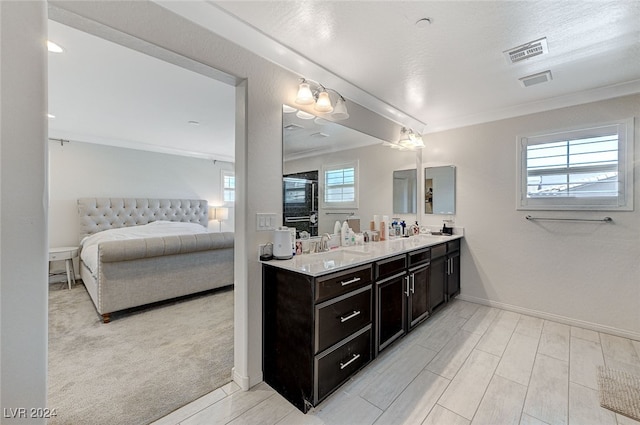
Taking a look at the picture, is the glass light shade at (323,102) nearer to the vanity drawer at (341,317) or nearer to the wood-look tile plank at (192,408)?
the vanity drawer at (341,317)

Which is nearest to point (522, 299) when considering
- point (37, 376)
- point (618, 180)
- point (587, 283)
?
point (587, 283)

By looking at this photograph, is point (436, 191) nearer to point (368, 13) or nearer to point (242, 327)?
point (368, 13)

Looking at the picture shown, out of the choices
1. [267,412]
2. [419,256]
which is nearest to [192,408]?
[267,412]

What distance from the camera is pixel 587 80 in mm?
2426

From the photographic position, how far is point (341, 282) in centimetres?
175

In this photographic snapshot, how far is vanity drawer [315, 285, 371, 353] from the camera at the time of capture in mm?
1620

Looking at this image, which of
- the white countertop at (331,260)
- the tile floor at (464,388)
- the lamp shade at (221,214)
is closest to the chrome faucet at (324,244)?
the white countertop at (331,260)

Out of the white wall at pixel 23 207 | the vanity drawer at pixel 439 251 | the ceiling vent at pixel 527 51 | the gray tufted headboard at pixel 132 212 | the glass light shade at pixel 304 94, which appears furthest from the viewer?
the gray tufted headboard at pixel 132 212

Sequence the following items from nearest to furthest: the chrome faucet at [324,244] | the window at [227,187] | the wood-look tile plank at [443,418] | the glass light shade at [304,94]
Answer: the wood-look tile plank at [443,418] < the glass light shade at [304,94] < the chrome faucet at [324,244] < the window at [227,187]

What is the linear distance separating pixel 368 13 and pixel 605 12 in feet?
4.68

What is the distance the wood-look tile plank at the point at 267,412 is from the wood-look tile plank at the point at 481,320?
199 cm

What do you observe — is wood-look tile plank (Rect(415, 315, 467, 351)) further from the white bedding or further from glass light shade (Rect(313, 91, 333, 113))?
the white bedding

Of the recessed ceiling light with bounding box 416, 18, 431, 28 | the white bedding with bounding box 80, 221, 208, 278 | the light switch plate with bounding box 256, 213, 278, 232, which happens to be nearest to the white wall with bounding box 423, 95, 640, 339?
the recessed ceiling light with bounding box 416, 18, 431, 28

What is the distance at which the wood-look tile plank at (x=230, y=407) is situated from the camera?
5.13 ft
